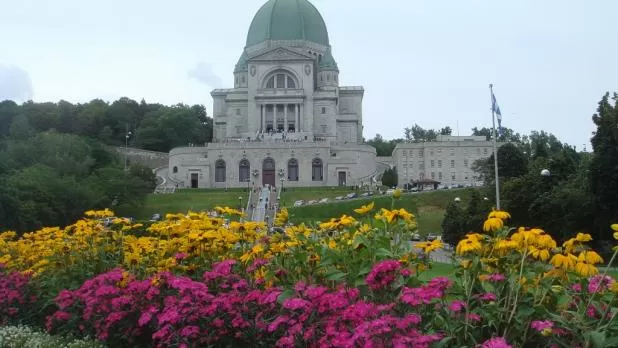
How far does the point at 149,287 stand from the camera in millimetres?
8766

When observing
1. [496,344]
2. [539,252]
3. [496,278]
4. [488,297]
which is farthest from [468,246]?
[496,344]

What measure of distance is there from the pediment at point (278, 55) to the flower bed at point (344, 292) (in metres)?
72.8

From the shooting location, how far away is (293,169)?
7588 cm

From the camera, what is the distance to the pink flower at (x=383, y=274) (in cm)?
670

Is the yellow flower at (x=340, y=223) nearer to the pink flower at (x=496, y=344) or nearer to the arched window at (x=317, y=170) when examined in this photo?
the pink flower at (x=496, y=344)

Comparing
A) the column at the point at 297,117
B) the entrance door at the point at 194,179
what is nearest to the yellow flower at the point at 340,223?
the entrance door at the point at 194,179

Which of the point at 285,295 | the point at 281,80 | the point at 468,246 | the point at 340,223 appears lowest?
the point at 285,295

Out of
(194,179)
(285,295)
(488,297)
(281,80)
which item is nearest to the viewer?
(488,297)

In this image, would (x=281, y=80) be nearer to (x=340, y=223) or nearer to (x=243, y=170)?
(x=243, y=170)

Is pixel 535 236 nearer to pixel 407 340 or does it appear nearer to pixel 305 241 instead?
pixel 407 340

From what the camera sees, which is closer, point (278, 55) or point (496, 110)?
point (496, 110)

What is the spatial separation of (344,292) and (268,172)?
6886 cm

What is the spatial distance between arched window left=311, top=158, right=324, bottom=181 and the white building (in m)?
13.7

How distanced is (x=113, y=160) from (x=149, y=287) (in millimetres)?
71594
